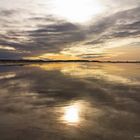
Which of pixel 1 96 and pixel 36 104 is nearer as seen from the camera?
pixel 36 104

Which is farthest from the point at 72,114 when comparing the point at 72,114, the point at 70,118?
the point at 70,118

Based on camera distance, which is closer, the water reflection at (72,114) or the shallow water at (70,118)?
the shallow water at (70,118)

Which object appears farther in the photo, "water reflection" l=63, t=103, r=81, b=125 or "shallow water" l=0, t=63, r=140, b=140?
"water reflection" l=63, t=103, r=81, b=125

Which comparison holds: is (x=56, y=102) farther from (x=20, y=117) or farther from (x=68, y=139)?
(x=68, y=139)

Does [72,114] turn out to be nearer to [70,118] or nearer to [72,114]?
[72,114]

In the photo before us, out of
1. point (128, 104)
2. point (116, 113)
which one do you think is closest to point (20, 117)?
point (116, 113)

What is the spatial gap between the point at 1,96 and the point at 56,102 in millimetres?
3797

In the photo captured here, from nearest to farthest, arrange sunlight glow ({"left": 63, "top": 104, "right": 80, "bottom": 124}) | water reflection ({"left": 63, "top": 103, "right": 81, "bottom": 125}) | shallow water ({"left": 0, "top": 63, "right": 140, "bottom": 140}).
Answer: shallow water ({"left": 0, "top": 63, "right": 140, "bottom": 140})
water reflection ({"left": 63, "top": 103, "right": 81, "bottom": 125})
sunlight glow ({"left": 63, "top": 104, "right": 80, "bottom": 124})

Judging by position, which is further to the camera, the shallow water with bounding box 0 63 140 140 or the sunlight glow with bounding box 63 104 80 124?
the sunlight glow with bounding box 63 104 80 124

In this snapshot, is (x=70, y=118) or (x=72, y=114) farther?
(x=72, y=114)

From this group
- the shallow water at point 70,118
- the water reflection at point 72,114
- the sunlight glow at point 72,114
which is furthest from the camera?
the sunlight glow at point 72,114

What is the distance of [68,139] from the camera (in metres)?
6.87

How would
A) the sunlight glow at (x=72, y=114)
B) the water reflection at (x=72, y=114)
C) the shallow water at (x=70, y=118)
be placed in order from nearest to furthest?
the shallow water at (x=70, y=118) → the water reflection at (x=72, y=114) → the sunlight glow at (x=72, y=114)

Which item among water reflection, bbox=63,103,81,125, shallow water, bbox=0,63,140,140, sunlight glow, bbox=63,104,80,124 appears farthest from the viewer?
sunlight glow, bbox=63,104,80,124
